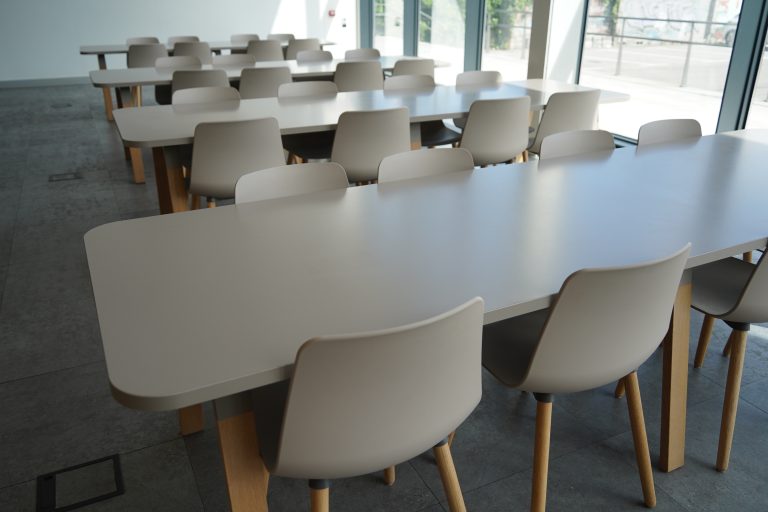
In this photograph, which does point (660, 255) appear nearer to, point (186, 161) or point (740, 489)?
point (740, 489)

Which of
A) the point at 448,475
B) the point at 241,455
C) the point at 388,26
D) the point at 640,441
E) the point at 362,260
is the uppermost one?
the point at 388,26

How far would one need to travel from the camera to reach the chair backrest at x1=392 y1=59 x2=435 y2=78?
5215 millimetres

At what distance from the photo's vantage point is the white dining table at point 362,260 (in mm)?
1124

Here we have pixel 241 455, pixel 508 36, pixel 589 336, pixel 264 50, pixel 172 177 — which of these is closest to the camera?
pixel 241 455

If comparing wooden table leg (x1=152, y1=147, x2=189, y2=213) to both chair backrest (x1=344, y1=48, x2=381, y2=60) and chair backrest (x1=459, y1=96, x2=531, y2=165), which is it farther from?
chair backrest (x1=344, y1=48, x2=381, y2=60)

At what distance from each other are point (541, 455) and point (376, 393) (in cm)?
69

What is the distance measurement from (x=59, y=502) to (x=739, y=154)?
8.70ft

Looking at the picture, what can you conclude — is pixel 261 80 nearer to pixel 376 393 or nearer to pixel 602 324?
pixel 602 324

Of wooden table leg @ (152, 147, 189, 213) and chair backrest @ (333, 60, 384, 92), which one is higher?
chair backrest @ (333, 60, 384, 92)

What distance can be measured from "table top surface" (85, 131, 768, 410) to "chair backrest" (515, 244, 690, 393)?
0.27 ft

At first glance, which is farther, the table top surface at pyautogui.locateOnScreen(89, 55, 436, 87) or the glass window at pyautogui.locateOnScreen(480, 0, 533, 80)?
the glass window at pyautogui.locateOnScreen(480, 0, 533, 80)

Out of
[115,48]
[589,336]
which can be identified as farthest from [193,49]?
[589,336]

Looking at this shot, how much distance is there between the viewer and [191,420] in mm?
1990

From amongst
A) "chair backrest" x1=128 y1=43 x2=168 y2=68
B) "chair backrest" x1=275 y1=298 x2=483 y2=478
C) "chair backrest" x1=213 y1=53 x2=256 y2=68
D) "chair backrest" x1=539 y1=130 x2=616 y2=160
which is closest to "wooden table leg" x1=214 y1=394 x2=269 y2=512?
"chair backrest" x1=275 y1=298 x2=483 y2=478
